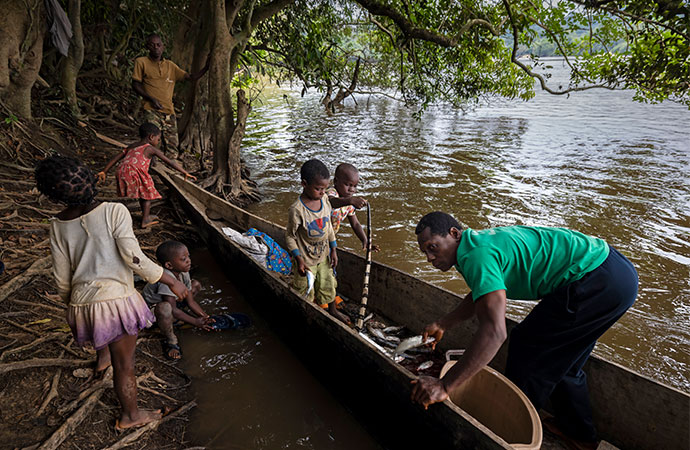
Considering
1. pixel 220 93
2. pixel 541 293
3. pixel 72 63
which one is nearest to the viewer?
pixel 541 293

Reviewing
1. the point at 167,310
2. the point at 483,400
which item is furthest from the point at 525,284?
the point at 167,310

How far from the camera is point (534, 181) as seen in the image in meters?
9.10

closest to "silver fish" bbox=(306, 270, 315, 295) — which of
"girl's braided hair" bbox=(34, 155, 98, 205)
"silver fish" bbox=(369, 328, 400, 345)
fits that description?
"silver fish" bbox=(369, 328, 400, 345)

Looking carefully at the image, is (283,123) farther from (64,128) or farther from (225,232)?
(225,232)

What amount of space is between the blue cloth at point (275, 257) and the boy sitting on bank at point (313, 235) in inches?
36.7

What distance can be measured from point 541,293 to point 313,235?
1.78m

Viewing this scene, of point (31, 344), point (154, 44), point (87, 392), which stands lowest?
point (87, 392)

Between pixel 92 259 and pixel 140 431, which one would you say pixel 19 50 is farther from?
pixel 140 431

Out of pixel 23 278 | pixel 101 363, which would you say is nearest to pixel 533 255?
pixel 101 363

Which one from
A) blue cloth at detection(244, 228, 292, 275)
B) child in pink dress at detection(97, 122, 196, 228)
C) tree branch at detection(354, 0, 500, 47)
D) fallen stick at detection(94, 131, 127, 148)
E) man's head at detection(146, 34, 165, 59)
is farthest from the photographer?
fallen stick at detection(94, 131, 127, 148)

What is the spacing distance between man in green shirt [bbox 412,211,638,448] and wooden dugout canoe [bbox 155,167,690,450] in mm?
191

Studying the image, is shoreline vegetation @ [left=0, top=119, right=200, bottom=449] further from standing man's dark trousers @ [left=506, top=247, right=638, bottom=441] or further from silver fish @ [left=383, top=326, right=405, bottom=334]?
standing man's dark trousers @ [left=506, top=247, right=638, bottom=441]

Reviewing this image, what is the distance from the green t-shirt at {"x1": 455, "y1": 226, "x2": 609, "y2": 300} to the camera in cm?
200

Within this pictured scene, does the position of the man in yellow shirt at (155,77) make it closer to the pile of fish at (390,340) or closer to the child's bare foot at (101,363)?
the child's bare foot at (101,363)
